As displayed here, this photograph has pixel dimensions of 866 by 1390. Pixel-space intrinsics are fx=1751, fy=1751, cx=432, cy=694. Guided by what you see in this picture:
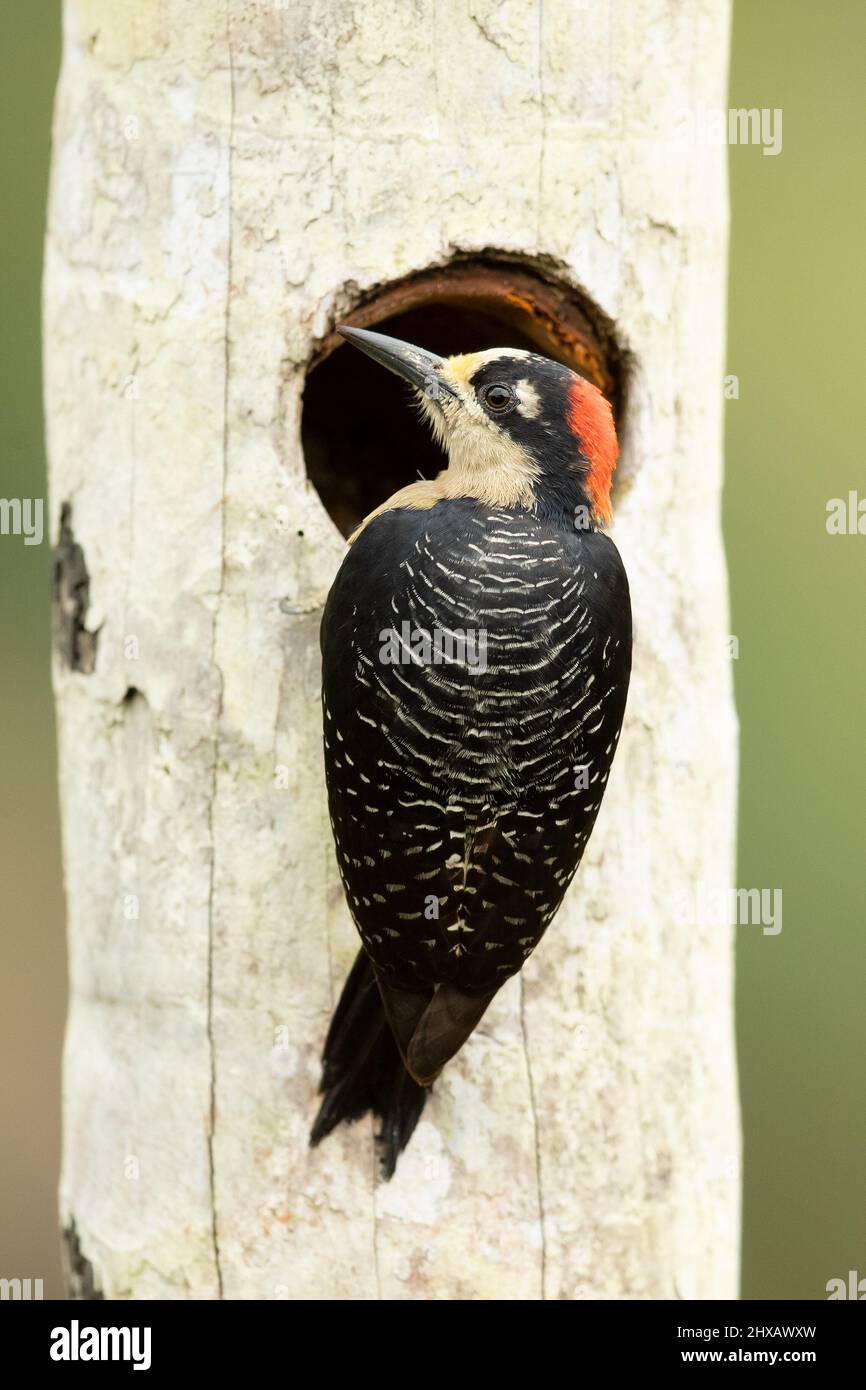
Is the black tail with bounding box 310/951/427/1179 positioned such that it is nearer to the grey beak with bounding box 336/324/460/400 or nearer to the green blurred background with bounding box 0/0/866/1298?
the grey beak with bounding box 336/324/460/400

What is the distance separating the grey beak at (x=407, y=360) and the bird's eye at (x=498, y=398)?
A: 0.20 feet

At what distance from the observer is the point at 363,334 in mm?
3113

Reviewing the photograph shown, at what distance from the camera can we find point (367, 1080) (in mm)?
3314

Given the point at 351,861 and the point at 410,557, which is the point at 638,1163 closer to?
the point at 351,861

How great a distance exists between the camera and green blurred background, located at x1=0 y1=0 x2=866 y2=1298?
5.59 metres

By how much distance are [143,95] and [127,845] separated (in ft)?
4.69

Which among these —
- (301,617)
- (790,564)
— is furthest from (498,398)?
(790,564)

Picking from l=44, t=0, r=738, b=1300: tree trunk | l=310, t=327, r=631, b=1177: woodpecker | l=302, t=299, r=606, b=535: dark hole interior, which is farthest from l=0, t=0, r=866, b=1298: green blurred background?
l=310, t=327, r=631, b=1177: woodpecker

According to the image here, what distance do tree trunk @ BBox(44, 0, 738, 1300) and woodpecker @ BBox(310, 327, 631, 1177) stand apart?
28 cm

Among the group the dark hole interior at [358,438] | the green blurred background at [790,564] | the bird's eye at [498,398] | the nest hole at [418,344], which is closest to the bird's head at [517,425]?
the bird's eye at [498,398]

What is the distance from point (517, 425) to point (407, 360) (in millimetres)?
239

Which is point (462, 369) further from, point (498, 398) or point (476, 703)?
point (476, 703)

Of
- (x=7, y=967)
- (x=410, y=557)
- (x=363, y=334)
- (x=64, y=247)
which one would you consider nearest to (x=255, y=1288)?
(x=410, y=557)

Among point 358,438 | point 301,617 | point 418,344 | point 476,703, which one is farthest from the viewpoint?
point 358,438
